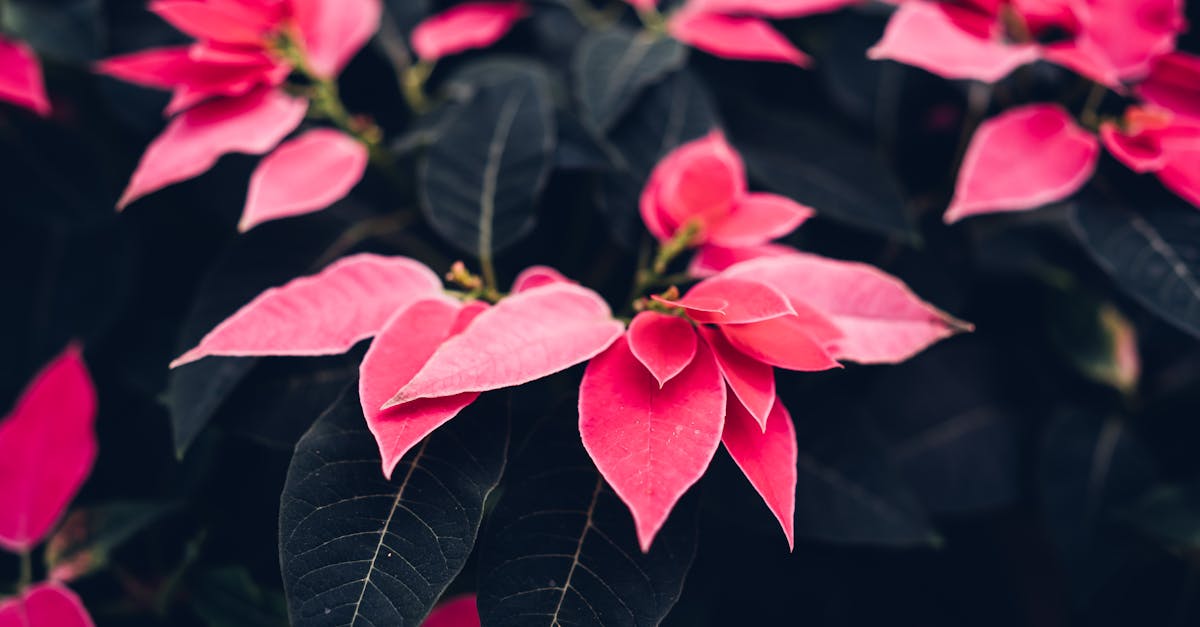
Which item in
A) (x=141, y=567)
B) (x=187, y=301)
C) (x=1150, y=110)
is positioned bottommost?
(x=141, y=567)

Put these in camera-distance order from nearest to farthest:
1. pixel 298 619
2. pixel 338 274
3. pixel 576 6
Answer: pixel 298 619 → pixel 338 274 → pixel 576 6

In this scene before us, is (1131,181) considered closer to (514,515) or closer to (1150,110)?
(1150,110)

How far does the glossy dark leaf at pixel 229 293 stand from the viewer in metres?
0.59

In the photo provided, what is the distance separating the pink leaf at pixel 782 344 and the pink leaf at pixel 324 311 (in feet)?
0.72

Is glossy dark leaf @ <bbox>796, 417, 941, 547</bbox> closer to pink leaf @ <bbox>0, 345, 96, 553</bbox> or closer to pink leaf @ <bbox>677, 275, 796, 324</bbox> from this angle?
pink leaf @ <bbox>677, 275, 796, 324</bbox>

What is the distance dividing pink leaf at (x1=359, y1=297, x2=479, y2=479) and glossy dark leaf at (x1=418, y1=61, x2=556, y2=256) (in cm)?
12

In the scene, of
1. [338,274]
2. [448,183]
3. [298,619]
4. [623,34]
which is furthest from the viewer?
[623,34]

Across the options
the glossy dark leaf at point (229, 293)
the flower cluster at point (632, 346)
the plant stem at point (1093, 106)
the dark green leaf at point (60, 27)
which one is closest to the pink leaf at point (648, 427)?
the flower cluster at point (632, 346)

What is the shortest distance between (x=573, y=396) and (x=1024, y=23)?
553 mm

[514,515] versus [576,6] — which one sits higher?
[576,6]

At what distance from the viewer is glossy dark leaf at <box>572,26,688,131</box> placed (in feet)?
2.41

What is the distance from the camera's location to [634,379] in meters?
0.52

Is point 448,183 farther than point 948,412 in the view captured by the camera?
No

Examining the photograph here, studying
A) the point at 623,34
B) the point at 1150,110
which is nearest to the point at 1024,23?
the point at 1150,110
